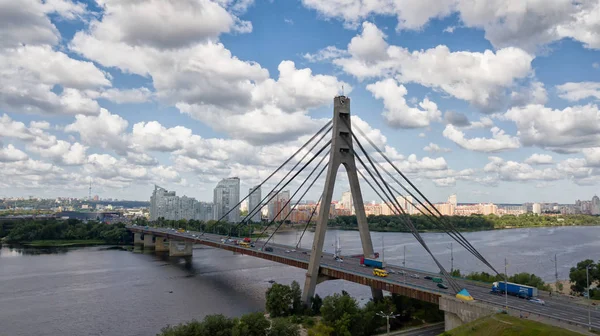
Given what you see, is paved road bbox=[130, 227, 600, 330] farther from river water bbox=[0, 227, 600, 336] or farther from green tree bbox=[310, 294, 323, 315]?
river water bbox=[0, 227, 600, 336]

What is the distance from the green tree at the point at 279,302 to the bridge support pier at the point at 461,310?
45.8 ft

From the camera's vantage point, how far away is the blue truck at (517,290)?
2885 centimetres

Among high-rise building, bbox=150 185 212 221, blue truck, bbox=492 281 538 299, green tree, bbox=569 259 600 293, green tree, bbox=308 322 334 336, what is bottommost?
green tree, bbox=308 322 334 336

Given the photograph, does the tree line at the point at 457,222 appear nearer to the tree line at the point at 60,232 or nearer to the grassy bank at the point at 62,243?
the tree line at the point at 60,232

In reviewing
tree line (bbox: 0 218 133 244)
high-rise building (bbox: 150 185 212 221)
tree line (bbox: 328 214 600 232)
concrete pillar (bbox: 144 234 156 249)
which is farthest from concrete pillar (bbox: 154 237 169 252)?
high-rise building (bbox: 150 185 212 221)

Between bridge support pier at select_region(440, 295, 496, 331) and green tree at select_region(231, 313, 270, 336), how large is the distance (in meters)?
12.2

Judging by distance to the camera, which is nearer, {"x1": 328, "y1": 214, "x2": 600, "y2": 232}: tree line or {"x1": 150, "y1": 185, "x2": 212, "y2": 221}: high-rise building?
{"x1": 328, "y1": 214, "x2": 600, "y2": 232}: tree line

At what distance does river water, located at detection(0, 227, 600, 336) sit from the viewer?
120 ft

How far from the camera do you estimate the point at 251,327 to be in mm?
26781

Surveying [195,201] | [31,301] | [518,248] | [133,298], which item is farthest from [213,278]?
[195,201]

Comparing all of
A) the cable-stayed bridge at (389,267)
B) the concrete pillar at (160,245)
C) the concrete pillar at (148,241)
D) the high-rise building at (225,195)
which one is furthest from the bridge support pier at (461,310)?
the high-rise building at (225,195)

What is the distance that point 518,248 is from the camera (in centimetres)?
8388

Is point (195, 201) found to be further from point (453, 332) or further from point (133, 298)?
point (453, 332)

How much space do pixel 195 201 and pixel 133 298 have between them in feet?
450
